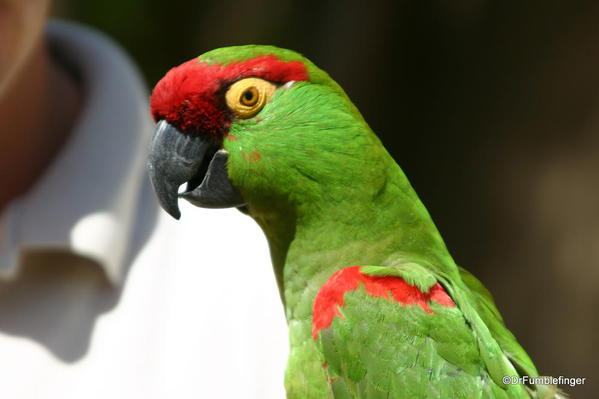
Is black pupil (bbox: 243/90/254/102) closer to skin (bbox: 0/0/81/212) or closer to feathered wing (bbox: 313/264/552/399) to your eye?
feathered wing (bbox: 313/264/552/399)

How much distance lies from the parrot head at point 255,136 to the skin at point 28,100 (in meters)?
0.39

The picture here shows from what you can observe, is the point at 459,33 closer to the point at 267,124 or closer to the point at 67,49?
the point at 67,49

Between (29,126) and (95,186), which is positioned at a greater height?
(29,126)

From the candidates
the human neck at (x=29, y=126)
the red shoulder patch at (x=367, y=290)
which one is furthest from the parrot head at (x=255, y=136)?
the human neck at (x=29, y=126)

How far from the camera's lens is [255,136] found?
1039 millimetres

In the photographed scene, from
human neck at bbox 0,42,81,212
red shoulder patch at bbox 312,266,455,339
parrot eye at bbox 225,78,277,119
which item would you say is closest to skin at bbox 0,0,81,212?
human neck at bbox 0,42,81,212

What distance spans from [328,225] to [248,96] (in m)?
0.23

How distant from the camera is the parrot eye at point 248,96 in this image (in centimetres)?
101

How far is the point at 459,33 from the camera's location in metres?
2.86

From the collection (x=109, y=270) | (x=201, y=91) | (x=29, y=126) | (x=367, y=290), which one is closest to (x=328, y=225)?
(x=367, y=290)

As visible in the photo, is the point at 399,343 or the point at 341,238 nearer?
the point at 399,343

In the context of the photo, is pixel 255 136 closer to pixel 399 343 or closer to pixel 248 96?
pixel 248 96

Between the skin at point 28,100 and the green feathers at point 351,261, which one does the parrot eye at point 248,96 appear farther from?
the skin at point 28,100

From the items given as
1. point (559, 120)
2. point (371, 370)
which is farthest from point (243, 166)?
point (559, 120)
